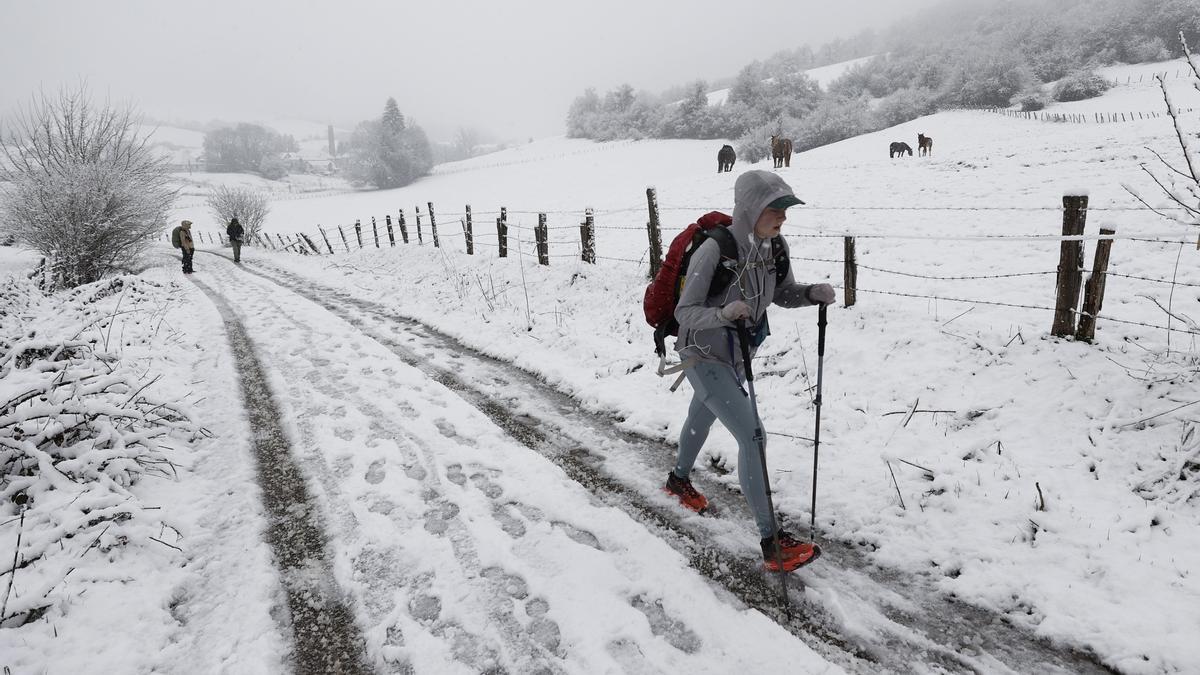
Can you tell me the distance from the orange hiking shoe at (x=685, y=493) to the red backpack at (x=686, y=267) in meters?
1.02

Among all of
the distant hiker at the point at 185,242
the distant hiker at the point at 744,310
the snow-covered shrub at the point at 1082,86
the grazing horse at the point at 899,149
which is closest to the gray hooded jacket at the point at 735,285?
the distant hiker at the point at 744,310

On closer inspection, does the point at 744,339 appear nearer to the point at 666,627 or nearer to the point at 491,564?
the point at 666,627

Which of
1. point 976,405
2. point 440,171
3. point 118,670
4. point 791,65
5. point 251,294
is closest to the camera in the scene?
point 118,670

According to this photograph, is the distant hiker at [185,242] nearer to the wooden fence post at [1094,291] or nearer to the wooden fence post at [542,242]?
the wooden fence post at [542,242]

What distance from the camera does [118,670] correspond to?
7.86ft

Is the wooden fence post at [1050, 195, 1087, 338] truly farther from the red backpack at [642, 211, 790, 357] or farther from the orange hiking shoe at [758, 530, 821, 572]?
the orange hiking shoe at [758, 530, 821, 572]

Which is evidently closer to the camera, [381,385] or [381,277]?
[381,385]

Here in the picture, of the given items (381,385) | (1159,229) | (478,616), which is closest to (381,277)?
(381,385)

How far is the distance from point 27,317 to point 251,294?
4665mm

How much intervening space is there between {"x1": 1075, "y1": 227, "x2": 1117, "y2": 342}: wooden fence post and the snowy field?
0.43ft

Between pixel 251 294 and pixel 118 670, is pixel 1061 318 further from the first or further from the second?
pixel 251 294

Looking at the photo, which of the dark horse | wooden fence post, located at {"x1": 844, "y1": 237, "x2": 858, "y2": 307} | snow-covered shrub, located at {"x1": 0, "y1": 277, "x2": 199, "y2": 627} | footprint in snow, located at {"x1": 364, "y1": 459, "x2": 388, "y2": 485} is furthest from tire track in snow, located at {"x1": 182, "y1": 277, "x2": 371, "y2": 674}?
the dark horse

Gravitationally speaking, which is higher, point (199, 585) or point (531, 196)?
point (531, 196)

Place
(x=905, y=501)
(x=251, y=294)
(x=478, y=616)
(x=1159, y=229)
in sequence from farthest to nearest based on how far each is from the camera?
(x=251, y=294) < (x=1159, y=229) < (x=905, y=501) < (x=478, y=616)
